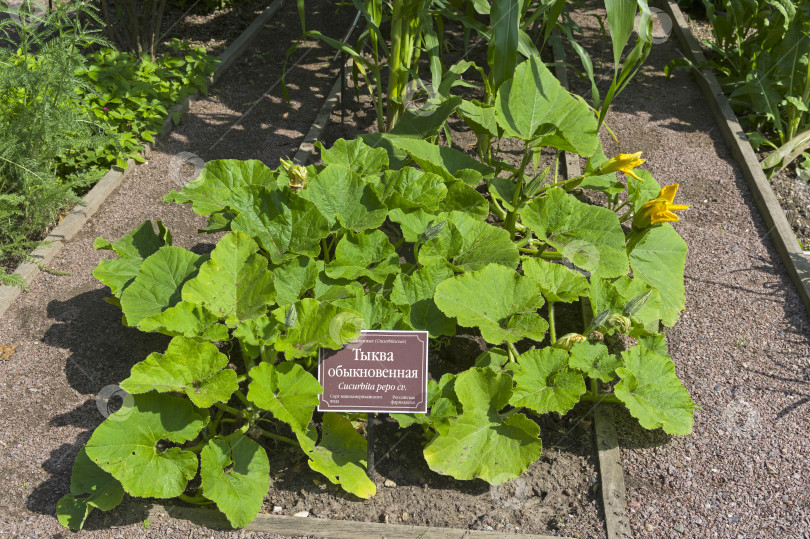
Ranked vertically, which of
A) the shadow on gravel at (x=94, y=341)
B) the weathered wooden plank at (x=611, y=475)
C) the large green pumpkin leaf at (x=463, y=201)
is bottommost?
the shadow on gravel at (x=94, y=341)

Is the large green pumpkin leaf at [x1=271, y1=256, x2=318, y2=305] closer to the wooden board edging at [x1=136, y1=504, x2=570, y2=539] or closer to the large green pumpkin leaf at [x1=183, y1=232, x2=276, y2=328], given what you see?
the large green pumpkin leaf at [x1=183, y1=232, x2=276, y2=328]

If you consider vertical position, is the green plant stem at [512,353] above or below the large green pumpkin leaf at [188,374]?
below

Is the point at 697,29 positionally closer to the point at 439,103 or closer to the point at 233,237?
the point at 439,103

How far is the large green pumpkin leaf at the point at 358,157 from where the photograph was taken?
9.24 ft

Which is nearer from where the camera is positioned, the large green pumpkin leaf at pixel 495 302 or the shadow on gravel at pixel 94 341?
the large green pumpkin leaf at pixel 495 302

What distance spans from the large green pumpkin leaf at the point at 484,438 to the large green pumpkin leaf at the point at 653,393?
0.37m

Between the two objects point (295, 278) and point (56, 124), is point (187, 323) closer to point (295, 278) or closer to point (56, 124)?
point (295, 278)

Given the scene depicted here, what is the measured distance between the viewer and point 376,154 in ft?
9.34

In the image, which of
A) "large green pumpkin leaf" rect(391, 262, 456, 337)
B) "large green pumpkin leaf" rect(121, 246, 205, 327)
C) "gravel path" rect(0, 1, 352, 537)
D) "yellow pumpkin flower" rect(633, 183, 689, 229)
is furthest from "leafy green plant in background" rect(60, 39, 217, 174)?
"yellow pumpkin flower" rect(633, 183, 689, 229)

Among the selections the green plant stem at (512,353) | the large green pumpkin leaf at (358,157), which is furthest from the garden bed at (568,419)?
the large green pumpkin leaf at (358,157)

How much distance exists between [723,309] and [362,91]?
8.32ft

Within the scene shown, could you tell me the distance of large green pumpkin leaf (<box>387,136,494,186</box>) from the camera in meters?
2.82

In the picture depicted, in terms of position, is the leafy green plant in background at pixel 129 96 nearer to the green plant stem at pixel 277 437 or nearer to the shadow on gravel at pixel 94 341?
the shadow on gravel at pixel 94 341

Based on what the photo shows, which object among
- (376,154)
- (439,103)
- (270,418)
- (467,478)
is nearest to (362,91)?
(439,103)
